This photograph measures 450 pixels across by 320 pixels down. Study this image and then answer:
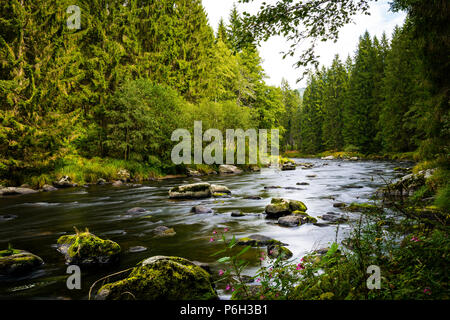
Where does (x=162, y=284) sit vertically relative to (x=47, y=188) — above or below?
above

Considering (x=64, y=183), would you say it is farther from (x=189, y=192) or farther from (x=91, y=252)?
(x=91, y=252)

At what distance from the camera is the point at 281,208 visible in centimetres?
766

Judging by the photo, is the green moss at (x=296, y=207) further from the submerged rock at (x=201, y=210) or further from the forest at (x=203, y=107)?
the submerged rock at (x=201, y=210)

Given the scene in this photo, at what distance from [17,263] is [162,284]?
2.89 metres

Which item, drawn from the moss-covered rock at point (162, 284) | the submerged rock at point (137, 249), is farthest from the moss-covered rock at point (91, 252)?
the moss-covered rock at point (162, 284)

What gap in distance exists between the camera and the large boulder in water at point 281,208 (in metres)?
7.61

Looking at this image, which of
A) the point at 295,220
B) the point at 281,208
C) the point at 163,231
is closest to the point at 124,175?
the point at 163,231

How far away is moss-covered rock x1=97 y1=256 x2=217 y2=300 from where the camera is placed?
9.41 ft

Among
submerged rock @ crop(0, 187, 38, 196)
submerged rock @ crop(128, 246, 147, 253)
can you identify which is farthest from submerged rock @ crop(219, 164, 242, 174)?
submerged rock @ crop(128, 246, 147, 253)

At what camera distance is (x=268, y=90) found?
35.8 meters

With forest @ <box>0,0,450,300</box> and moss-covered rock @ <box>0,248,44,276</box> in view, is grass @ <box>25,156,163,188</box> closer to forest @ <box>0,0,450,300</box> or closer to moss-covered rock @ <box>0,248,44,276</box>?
forest @ <box>0,0,450,300</box>
